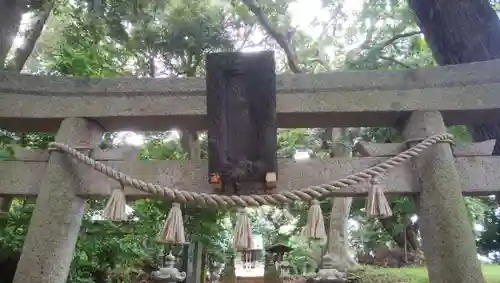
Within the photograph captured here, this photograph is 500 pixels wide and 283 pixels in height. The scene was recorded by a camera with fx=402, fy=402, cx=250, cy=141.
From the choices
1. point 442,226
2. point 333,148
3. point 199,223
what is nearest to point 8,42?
point 199,223

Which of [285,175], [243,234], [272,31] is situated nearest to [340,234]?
[272,31]

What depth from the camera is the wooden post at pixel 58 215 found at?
2381 millimetres

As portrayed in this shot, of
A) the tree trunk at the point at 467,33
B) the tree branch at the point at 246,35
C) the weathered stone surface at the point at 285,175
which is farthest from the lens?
the tree branch at the point at 246,35

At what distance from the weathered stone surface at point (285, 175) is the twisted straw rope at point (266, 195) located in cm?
19

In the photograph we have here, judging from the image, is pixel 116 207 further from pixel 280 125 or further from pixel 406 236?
pixel 406 236

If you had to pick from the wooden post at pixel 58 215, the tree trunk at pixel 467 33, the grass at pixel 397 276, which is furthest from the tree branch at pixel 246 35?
the wooden post at pixel 58 215

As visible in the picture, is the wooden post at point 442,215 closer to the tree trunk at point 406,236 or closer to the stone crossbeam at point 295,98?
the stone crossbeam at point 295,98

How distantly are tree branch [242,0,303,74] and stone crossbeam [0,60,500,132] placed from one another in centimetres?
510

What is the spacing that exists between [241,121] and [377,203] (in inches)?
36.2

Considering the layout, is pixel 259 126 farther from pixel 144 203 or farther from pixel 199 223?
pixel 144 203

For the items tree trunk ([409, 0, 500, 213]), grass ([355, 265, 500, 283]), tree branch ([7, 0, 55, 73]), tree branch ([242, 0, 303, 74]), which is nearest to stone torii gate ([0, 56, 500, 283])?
tree trunk ([409, 0, 500, 213])

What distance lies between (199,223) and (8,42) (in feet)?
13.5

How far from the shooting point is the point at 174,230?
2.36m

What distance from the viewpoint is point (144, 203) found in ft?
24.3
